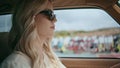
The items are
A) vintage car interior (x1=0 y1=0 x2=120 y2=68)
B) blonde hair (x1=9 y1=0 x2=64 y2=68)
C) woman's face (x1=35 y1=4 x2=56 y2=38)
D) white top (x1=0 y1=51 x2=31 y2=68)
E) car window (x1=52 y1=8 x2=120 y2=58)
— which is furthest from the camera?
car window (x1=52 y1=8 x2=120 y2=58)

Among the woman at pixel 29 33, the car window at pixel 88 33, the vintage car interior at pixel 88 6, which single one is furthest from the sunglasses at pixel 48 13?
the car window at pixel 88 33

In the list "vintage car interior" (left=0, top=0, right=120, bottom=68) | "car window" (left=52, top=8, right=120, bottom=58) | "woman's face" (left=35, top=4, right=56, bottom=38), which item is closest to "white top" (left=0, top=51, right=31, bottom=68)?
"woman's face" (left=35, top=4, right=56, bottom=38)

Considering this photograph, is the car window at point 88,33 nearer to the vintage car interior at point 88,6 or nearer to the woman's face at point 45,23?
the vintage car interior at point 88,6

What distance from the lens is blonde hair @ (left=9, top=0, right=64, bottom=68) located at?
2.14 meters

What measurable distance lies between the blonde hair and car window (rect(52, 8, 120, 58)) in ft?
4.06

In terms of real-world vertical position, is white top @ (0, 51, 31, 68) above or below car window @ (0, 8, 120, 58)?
below

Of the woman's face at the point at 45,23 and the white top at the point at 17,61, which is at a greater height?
Result: the woman's face at the point at 45,23

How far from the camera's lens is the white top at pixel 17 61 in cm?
202

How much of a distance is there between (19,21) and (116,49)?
1.60 meters

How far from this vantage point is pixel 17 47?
218 centimetres

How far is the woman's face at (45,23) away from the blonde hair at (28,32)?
50mm

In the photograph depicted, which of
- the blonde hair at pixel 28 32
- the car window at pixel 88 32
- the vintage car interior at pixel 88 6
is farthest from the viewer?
the car window at pixel 88 32

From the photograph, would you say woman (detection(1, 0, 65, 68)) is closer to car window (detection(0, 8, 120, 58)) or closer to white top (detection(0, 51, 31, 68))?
white top (detection(0, 51, 31, 68))

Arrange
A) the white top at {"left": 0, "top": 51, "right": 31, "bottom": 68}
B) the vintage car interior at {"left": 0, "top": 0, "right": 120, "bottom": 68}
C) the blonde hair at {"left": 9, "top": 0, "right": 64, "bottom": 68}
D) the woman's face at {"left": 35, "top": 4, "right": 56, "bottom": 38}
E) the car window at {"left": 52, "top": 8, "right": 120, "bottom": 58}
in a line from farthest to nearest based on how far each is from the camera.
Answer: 1. the car window at {"left": 52, "top": 8, "right": 120, "bottom": 58}
2. the vintage car interior at {"left": 0, "top": 0, "right": 120, "bottom": 68}
3. the woman's face at {"left": 35, "top": 4, "right": 56, "bottom": 38}
4. the blonde hair at {"left": 9, "top": 0, "right": 64, "bottom": 68}
5. the white top at {"left": 0, "top": 51, "right": 31, "bottom": 68}
